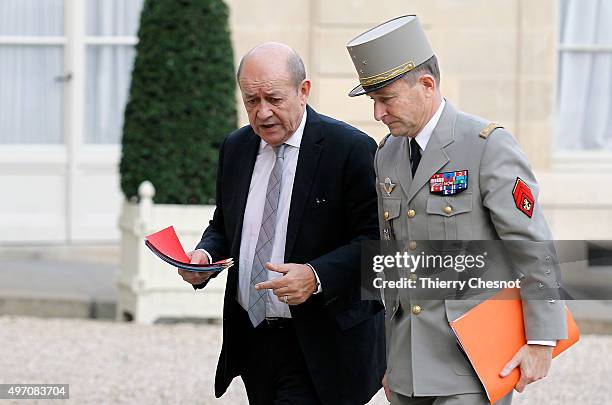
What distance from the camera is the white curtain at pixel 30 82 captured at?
11367 millimetres

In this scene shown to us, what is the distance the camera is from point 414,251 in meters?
3.57

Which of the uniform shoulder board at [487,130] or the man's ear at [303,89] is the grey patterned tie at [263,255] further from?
the uniform shoulder board at [487,130]

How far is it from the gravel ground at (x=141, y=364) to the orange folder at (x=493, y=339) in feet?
11.1

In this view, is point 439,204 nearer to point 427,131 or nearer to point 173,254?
point 427,131

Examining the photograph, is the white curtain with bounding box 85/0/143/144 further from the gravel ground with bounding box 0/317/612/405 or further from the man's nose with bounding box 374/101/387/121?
the man's nose with bounding box 374/101/387/121

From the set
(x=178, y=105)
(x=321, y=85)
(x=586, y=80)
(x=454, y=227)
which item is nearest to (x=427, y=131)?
(x=454, y=227)

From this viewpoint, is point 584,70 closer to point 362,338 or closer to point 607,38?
point 607,38

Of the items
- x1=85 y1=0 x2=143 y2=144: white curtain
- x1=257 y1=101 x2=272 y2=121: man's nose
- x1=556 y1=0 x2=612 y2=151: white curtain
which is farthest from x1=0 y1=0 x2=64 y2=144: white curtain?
A: x1=257 y1=101 x2=272 y2=121: man's nose

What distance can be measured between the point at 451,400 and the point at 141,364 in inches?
170

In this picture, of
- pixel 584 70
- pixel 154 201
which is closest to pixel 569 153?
pixel 584 70

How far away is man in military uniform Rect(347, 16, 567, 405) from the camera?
3369 mm

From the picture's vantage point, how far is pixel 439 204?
11.5ft

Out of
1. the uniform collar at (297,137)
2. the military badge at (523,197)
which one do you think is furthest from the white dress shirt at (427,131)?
the uniform collar at (297,137)

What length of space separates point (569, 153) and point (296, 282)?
782 centimetres
